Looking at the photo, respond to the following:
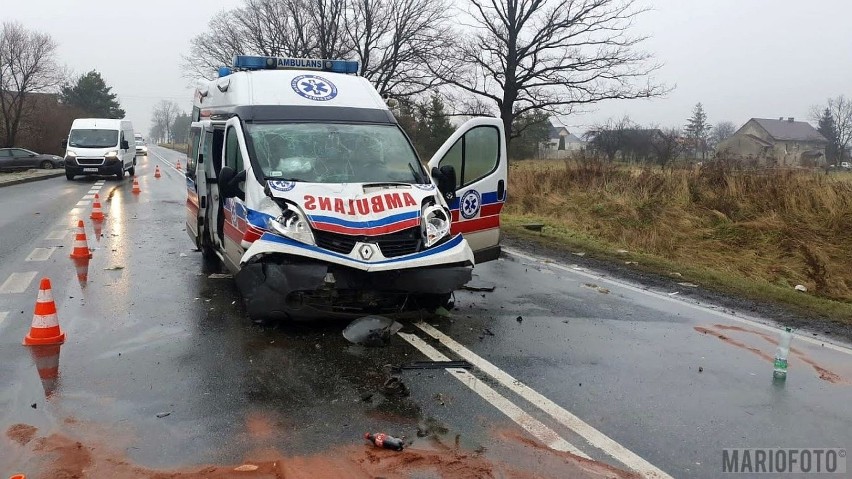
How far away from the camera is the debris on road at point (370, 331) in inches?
216

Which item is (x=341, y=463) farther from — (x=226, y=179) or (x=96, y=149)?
(x=96, y=149)

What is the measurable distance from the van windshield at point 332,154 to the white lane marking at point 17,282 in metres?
3.42

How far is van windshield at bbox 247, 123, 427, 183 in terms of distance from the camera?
6.13m

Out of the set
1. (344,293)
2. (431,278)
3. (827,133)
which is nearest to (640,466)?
(431,278)

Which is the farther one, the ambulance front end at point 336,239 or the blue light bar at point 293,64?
the blue light bar at point 293,64

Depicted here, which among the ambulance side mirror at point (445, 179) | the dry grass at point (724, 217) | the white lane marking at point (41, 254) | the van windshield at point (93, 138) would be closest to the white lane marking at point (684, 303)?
the dry grass at point (724, 217)

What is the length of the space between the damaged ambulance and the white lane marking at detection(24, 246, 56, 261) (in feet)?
8.73

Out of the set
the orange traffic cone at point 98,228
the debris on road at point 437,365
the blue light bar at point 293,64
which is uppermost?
the blue light bar at point 293,64

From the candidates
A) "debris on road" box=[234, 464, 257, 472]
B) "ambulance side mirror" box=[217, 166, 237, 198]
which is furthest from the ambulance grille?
"debris on road" box=[234, 464, 257, 472]

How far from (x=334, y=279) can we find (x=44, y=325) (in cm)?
255

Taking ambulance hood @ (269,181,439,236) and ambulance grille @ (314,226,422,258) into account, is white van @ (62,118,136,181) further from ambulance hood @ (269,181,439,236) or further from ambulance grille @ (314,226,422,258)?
ambulance grille @ (314,226,422,258)

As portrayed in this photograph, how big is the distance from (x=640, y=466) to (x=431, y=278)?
8.17 feet

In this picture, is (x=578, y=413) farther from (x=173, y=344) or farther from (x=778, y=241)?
(x=778, y=241)

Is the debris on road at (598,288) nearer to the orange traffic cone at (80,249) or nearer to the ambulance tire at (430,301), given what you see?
the ambulance tire at (430,301)
